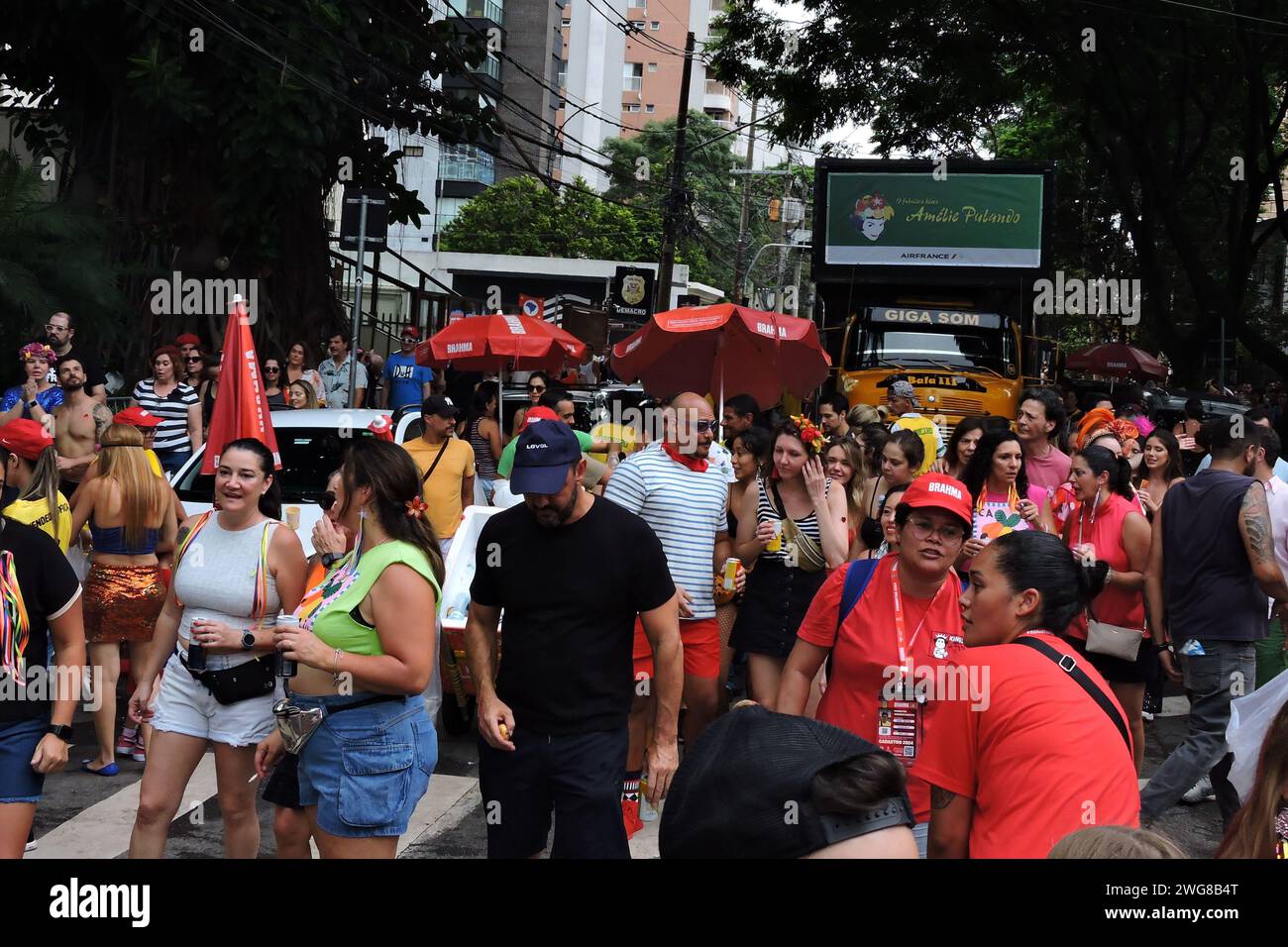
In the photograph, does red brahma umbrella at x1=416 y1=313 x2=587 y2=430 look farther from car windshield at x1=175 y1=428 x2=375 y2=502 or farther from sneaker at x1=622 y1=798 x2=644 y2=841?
sneaker at x1=622 y1=798 x2=644 y2=841

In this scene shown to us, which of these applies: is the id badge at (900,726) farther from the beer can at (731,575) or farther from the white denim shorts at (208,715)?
the beer can at (731,575)

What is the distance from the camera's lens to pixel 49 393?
1065 cm

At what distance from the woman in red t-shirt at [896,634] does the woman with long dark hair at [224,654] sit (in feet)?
6.08

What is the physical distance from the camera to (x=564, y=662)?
4.65 meters

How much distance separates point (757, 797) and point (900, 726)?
292 centimetres

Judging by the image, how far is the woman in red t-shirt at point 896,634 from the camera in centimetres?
460

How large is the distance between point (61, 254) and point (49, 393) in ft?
18.3

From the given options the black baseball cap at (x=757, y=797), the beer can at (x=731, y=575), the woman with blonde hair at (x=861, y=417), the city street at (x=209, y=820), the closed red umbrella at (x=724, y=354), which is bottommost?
the city street at (x=209, y=820)

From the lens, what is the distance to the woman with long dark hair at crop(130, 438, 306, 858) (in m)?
5.11

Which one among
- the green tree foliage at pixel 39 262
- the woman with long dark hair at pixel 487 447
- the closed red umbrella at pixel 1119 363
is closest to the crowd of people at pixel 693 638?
the woman with long dark hair at pixel 487 447

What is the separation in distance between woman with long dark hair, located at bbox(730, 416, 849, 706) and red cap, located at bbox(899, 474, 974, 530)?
2.12 metres

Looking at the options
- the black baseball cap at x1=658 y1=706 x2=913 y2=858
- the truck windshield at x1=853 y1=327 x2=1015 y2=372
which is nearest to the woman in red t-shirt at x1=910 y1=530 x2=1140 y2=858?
the black baseball cap at x1=658 y1=706 x2=913 y2=858

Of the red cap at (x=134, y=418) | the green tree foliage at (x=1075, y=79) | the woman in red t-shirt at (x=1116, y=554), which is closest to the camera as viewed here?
the woman in red t-shirt at (x=1116, y=554)

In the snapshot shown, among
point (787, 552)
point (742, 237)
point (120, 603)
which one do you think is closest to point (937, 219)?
point (787, 552)
